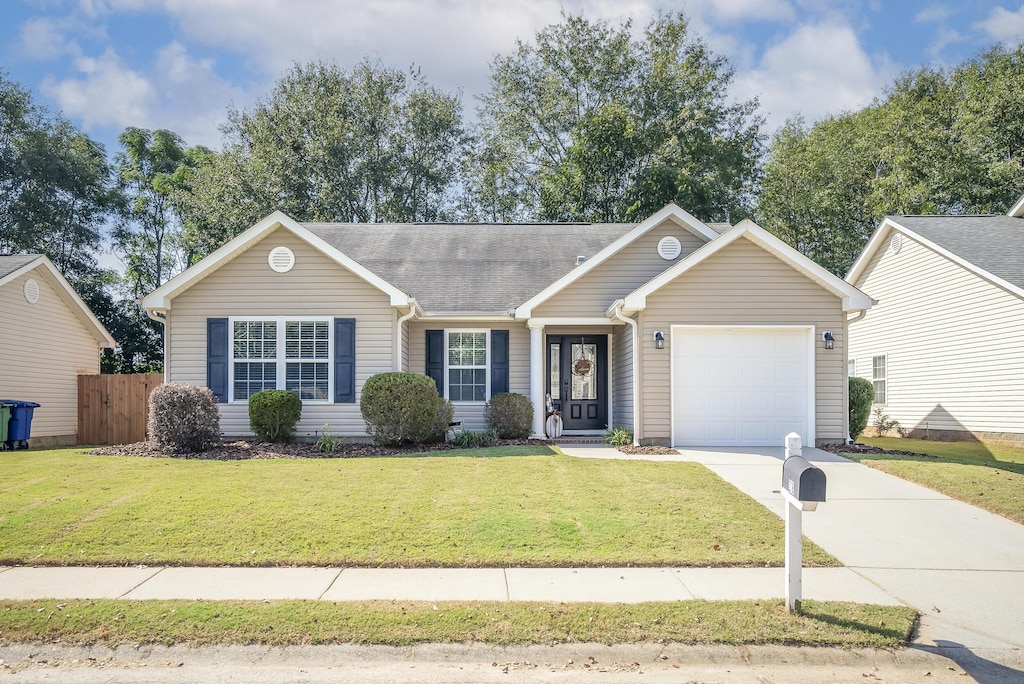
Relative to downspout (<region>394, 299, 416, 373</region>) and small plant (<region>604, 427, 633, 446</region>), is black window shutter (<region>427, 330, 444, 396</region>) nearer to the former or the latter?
downspout (<region>394, 299, 416, 373</region>)

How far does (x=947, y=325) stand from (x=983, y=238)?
7.60 ft

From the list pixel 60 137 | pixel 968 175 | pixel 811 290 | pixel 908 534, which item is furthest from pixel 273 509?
pixel 60 137

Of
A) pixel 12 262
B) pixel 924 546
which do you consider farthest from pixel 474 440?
pixel 12 262

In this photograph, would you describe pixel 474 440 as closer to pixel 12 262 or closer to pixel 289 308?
pixel 289 308

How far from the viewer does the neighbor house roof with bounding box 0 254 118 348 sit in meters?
16.5

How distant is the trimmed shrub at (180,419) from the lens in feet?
40.7

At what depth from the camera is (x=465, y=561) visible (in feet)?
21.7

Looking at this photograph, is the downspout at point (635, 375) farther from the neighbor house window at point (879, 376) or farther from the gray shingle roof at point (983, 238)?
the neighbor house window at point (879, 376)

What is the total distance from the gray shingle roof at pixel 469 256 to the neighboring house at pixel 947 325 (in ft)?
23.6

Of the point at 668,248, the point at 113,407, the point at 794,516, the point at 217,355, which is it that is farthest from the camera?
the point at 113,407

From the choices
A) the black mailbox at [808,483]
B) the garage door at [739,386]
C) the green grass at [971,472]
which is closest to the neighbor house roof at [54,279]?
the garage door at [739,386]

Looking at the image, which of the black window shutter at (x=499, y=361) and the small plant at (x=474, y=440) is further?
the black window shutter at (x=499, y=361)

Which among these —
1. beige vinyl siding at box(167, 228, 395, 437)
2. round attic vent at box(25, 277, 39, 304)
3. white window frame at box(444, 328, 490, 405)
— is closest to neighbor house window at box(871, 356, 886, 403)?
white window frame at box(444, 328, 490, 405)

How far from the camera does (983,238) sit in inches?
695
